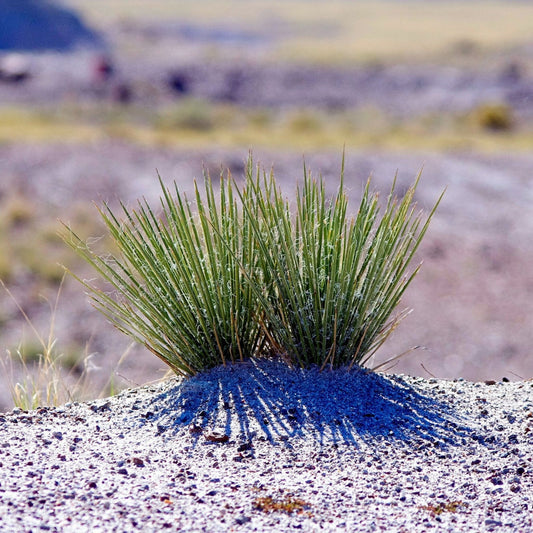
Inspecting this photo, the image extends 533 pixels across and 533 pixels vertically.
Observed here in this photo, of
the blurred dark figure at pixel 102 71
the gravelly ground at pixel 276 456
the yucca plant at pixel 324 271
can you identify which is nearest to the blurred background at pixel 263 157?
the blurred dark figure at pixel 102 71

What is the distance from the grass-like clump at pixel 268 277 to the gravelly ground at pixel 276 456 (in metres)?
0.15

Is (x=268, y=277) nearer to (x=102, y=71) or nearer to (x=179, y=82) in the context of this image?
(x=102, y=71)

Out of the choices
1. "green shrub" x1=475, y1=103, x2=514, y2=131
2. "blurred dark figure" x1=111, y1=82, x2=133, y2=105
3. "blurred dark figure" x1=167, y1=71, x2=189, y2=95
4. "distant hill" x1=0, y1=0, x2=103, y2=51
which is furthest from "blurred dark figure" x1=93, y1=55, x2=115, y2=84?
"distant hill" x1=0, y1=0, x2=103, y2=51

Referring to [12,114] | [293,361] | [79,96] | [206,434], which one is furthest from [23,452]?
[79,96]

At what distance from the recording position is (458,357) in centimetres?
1160

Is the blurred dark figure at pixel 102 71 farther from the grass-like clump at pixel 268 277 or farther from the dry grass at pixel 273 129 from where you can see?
the grass-like clump at pixel 268 277

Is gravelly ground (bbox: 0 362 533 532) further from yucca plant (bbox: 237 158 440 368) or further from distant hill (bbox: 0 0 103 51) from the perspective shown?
distant hill (bbox: 0 0 103 51)

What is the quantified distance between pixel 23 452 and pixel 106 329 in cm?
819

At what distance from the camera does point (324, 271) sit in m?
4.17

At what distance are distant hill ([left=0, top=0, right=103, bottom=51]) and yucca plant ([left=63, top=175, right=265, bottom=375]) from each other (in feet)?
212

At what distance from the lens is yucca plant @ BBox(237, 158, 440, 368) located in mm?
4074

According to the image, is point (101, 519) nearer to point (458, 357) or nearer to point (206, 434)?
point (206, 434)

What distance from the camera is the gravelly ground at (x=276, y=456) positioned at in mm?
3008

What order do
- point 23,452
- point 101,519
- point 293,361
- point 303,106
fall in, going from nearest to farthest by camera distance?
point 101,519 < point 23,452 < point 293,361 < point 303,106
